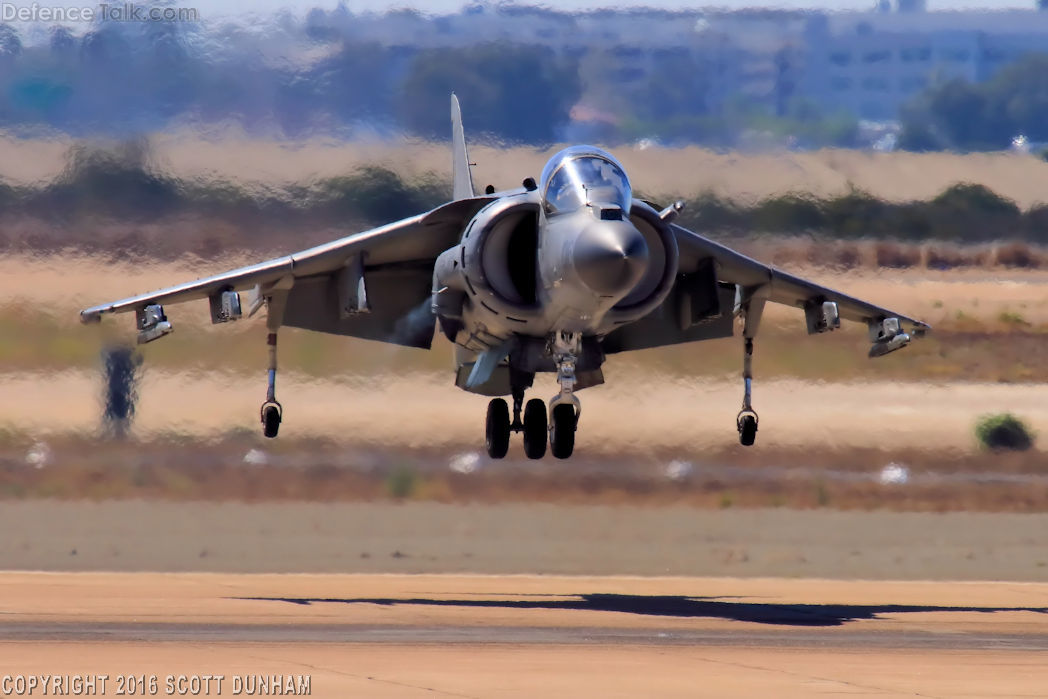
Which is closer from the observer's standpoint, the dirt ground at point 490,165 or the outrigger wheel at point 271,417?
the outrigger wheel at point 271,417

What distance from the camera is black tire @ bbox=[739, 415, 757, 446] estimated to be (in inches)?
782

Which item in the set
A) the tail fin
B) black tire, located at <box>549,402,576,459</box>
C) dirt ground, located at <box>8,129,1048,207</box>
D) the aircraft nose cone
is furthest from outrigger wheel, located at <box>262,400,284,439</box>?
the aircraft nose cone

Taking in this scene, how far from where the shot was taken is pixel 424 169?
22.8 metres

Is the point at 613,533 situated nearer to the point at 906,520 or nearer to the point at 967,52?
the point at 906,520

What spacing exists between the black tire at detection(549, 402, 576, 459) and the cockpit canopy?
6.47ft

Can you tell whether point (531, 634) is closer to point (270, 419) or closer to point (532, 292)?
point (532, 292)

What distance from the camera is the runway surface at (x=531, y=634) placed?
1345 centimetres

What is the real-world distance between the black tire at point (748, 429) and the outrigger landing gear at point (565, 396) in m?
2.79

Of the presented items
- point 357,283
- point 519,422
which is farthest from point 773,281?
point 357,283

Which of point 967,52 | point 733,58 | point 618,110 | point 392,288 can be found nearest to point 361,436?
point 392,288

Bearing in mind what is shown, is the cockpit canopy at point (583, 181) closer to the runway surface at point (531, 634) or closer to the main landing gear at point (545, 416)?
the main landing gear at point (545, 416)

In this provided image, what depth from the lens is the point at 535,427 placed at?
1891 centimetres

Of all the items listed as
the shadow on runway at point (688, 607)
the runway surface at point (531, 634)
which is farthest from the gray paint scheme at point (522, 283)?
the runway surface at point (531, 634)

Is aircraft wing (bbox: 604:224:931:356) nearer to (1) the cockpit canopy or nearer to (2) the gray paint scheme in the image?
Result: (2) the gray paint scheme
